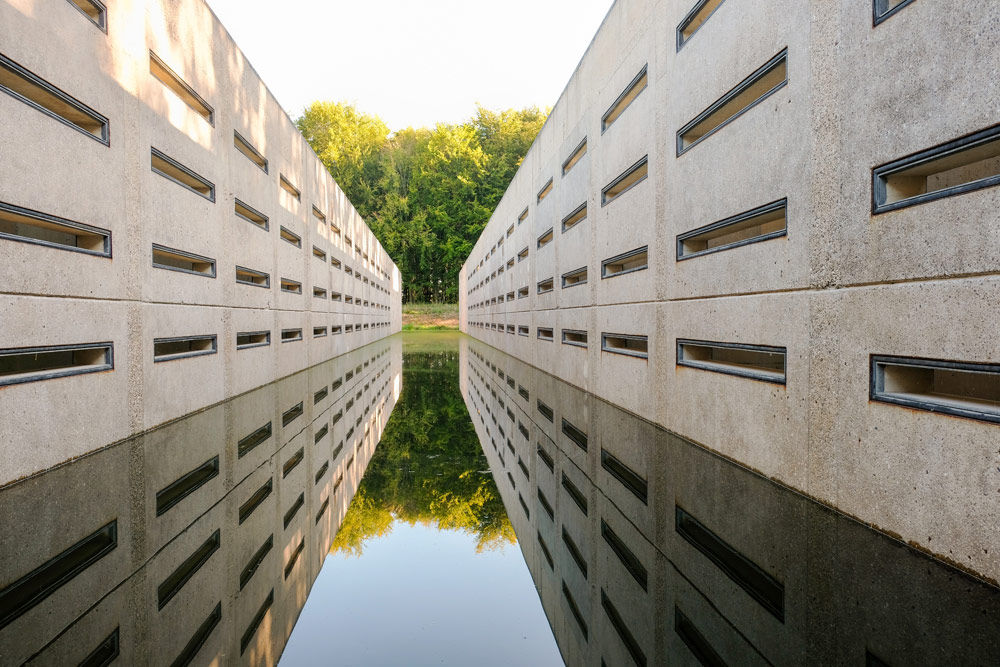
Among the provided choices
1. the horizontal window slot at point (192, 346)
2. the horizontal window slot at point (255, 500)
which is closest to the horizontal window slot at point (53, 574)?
the horizontal window slot at point (255, 500)

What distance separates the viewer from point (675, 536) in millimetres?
3605

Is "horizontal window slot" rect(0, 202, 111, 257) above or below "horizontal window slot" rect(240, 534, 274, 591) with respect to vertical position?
above

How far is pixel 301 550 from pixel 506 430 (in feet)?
14.0

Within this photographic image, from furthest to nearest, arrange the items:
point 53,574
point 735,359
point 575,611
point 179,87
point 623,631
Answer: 1. point 179,87
2. point 735,359
3. point 53,574
4. point 575,611
5. point 623,631

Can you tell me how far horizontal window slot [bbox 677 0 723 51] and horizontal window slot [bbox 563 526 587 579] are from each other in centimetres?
566

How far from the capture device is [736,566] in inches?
124

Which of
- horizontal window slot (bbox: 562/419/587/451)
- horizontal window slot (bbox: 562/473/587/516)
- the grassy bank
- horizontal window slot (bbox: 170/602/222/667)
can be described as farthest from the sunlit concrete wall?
the grassy bank

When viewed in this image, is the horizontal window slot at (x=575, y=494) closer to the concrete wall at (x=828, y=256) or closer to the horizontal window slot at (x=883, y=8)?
the concrete wall at (x=828, y=256)

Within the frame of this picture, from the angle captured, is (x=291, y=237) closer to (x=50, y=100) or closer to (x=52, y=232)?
(x=52, y=232)

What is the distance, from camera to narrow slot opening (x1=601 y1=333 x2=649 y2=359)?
8113 millimetres

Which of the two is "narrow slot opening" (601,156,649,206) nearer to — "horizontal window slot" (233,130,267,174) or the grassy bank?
"horizontal window slot" (233,130,267,174)

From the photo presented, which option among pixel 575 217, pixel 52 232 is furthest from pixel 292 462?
pixel 575 217

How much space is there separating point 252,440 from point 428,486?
A: 253 cm

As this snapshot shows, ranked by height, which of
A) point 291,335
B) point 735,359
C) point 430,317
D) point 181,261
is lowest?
point 735,359
